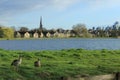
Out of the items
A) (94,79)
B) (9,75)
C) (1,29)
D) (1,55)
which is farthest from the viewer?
(1,29)

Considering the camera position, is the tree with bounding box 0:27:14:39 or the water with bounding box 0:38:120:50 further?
the tree with bounding box 0:27:14:39

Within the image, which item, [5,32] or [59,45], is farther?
[5,32]

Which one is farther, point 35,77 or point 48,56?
point 48,56

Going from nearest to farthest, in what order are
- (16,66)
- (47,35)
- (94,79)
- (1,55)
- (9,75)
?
(94,79), (9,75), (16,66), (1,55), (47,35)

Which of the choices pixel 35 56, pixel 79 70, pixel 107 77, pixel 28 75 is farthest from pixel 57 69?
pixel 35 56

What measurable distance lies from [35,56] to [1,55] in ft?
7.85

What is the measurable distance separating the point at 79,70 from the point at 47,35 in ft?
531

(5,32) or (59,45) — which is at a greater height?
(5,32)

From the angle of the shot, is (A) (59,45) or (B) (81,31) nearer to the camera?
(A) (59,45)

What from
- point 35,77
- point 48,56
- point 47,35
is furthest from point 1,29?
point 35,77

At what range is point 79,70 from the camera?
18.2 metres

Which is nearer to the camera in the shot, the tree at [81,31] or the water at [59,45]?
the water at [59,45]

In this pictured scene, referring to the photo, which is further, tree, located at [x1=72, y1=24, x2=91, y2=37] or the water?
tree, located at [x1=72, y1=24, x2=91, y2=37]

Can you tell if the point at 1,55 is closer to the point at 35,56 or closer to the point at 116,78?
the point at 35,56
